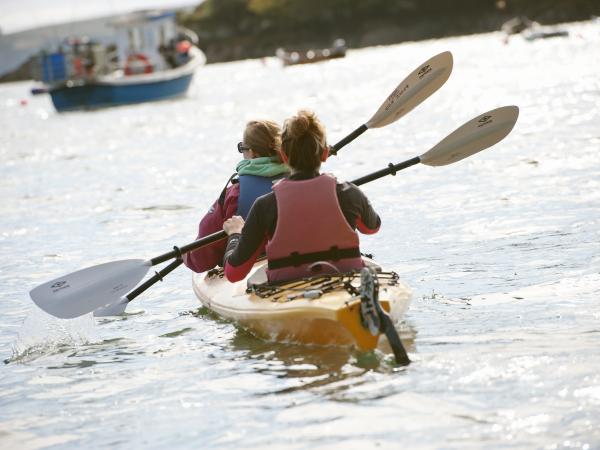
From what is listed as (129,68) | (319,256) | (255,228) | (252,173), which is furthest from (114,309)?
(129,68)

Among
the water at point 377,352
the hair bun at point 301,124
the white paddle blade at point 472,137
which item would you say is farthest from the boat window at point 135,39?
the hair bun at point 301,124

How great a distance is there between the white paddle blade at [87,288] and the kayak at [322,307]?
0.84 m

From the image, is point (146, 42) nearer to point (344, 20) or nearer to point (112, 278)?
point (112, 278)

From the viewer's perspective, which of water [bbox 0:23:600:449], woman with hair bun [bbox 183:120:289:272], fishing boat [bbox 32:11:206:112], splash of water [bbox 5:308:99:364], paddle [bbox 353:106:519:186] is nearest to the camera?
water [bbox 0:23:600:449]

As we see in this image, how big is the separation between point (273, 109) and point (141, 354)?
2724cm

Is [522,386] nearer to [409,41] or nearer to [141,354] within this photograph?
[141,354]

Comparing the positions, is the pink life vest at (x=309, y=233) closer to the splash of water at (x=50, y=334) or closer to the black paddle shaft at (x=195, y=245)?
the black paddle shaft at (x=195, y=245)

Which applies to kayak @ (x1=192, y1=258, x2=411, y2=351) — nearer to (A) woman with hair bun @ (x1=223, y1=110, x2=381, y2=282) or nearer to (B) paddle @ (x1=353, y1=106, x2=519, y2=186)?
(A) woman with hair bun @ (x1=223, y1=110, x2=381, y2=282)

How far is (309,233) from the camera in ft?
20.1

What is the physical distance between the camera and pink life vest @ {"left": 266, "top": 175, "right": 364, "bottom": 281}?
6035mm

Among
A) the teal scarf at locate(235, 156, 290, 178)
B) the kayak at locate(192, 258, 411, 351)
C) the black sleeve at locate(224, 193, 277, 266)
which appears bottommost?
the kayak at locate(192, 258, 411, 351)

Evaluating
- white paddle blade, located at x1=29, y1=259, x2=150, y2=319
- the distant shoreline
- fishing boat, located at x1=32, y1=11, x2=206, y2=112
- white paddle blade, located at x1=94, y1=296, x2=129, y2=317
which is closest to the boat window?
fishing boat, located at x1=32, y1=11, x2=206, y2=112

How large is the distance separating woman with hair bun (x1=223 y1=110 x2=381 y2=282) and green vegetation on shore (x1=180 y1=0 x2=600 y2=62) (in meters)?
101

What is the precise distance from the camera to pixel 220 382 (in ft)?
19.7
